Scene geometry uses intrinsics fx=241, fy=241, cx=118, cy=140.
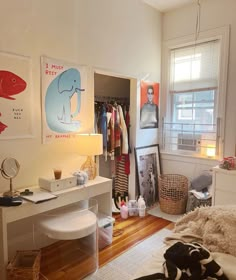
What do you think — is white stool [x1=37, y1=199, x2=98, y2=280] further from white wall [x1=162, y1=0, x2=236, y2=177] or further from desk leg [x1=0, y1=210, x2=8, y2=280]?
white wall [x1=162, y1=0, x2=236, y2=177]

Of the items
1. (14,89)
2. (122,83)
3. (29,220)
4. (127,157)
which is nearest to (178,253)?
(29,220)

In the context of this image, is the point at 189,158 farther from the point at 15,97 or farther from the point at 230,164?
the point at 15,97

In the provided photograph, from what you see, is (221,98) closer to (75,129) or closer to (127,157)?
(127,157)

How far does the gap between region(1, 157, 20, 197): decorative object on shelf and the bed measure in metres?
1.29

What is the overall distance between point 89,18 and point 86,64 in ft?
1.63

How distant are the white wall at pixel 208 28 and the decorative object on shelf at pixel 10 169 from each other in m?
2.31

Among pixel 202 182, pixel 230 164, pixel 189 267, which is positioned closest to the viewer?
pixel 189 267

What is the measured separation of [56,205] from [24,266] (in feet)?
1.72

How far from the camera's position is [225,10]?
120 inches

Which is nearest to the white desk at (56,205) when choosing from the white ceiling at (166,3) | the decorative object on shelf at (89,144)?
the decorative object on shelf at (89,144)

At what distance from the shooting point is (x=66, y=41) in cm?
246

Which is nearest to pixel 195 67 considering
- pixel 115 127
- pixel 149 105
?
pixel 149 105

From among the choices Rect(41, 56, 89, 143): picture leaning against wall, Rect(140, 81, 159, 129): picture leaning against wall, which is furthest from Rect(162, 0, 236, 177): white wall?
Rect(41, 56, 89, 143): picture leaning against wall

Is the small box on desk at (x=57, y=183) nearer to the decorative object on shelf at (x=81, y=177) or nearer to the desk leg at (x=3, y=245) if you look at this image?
the decorative object on shelf at (x=81, y=177)
